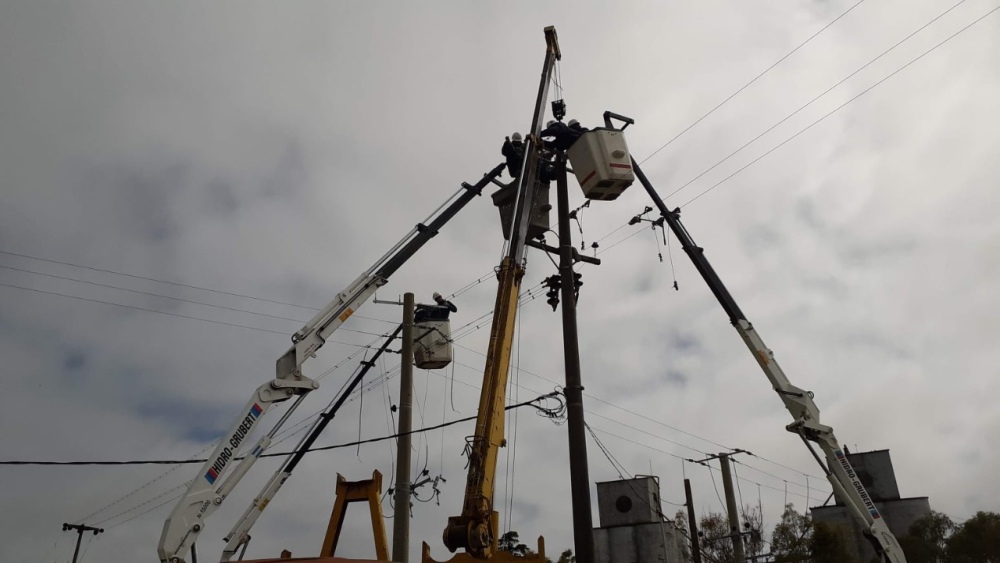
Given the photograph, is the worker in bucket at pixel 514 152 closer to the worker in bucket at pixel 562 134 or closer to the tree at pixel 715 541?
the worker in bucket at pixel 562 134

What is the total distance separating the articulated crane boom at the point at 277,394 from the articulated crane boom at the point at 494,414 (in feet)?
10.0

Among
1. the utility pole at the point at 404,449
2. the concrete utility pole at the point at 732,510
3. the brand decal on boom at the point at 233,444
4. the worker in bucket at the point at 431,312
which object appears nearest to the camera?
the brand decal on boom at the point at 233,444

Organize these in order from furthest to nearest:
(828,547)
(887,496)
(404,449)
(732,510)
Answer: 1. (887,496)
2. (828,547)
3. (732,510)
4. (404,449)

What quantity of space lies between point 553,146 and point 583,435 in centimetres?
717

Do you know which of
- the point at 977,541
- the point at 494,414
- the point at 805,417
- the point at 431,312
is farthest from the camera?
the point at 977,541

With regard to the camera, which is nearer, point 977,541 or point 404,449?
point 404,449

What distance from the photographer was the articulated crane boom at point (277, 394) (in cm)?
1336

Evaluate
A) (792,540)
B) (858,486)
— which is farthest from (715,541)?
(858,486)

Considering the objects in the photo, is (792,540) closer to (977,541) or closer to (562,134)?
(977,541)

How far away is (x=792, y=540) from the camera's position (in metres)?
42.8

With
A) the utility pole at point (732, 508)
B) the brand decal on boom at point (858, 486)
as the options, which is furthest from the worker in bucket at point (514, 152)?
the utility pole at point (732, 508)

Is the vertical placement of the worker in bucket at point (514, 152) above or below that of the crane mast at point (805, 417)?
above

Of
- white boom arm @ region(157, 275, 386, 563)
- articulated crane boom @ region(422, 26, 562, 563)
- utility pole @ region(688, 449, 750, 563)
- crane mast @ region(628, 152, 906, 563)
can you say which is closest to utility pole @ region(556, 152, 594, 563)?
articulated crane boom @ region(422, 26, 562, 563)

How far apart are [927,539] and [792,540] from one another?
32.1 feet
